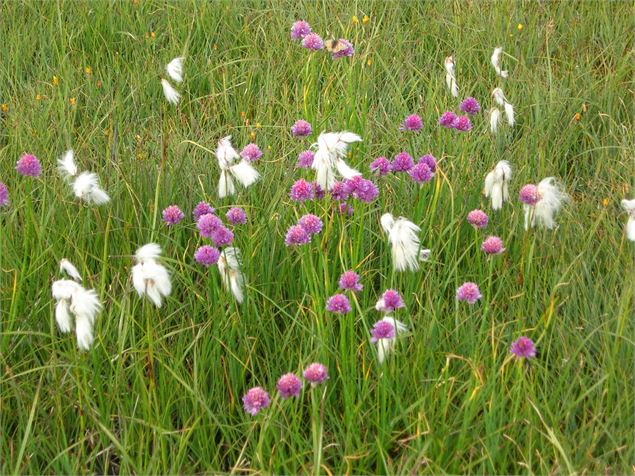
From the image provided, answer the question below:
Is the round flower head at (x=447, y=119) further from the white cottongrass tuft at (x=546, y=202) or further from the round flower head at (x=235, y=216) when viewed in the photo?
the round flower head at (x=235, y=216)

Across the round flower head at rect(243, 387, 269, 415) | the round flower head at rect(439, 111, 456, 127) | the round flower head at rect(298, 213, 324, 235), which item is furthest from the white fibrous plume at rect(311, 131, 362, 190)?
the round flower head at rect(439, 111, 456, 127)

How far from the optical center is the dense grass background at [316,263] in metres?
2.00

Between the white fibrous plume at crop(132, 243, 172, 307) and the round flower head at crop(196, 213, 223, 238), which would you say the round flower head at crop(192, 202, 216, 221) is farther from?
the white fibrous plume at crop(132, 243, 172, 307)

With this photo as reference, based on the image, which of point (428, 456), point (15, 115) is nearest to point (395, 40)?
point (15, 115)

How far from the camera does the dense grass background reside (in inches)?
78.9

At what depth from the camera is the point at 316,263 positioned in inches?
98.2

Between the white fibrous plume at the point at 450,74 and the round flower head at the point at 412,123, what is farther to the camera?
the white fibrous plume at the point at 450,74

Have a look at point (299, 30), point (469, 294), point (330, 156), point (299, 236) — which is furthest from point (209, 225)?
point (299, 30)

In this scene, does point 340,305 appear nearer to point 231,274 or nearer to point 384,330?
point 384,330

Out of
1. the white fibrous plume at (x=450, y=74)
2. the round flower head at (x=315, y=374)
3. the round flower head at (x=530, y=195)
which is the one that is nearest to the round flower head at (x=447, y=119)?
the white fibrous plume at (x=450, y=74)

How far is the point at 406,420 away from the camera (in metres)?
2.04

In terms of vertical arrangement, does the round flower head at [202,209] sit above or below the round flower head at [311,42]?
below

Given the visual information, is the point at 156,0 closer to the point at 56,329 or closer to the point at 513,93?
the point at 513,93

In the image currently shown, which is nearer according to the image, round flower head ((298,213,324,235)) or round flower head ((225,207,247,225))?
round flower head ((298,213,324,235))
